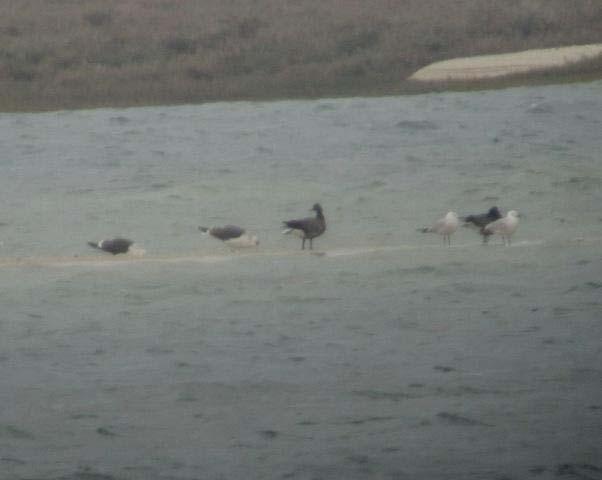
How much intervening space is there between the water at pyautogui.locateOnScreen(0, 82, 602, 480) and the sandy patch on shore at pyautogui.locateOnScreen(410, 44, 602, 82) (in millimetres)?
8099

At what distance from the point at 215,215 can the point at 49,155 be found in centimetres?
977

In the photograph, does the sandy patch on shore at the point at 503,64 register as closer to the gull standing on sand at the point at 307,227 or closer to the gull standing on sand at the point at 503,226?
the gull standing on sand at the point at 503,226

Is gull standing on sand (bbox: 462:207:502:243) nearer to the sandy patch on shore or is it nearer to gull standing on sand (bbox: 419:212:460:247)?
gull standing on sand (bbox: 419:212:460:247)

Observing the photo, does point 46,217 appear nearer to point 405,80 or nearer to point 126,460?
point 126,460

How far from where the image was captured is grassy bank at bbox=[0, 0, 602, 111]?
130ft

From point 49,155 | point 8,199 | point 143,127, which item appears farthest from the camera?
point 143,127

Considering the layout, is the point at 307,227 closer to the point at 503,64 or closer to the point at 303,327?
the point at 303,327

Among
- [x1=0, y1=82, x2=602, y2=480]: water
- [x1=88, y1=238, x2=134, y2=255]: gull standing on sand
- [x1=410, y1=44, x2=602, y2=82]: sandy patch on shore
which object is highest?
[x1=410, y1=44, x2=602, y2=82]: sandy patch on shore

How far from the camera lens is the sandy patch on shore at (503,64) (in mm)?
39312

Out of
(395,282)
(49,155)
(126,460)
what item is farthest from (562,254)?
(49,155)

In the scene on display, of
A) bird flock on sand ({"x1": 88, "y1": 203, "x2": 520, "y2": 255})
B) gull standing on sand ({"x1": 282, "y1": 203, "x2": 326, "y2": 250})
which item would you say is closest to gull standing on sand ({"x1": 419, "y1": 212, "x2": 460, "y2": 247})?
bird flock on sand ({"x1": 88, "y1": 203, "x2": 520, "y2": 255})

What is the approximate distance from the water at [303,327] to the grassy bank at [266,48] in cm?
828

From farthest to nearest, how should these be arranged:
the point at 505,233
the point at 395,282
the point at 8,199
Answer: the point at 8,199, the point at 505,233, the point at 395,282

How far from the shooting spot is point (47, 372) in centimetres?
1412
